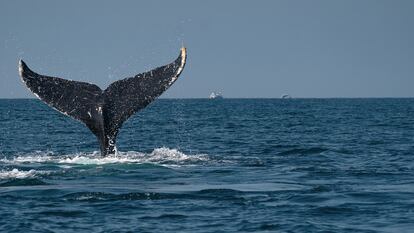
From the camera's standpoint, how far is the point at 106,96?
1650 cm

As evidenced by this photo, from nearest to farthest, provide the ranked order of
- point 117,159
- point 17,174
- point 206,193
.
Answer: point 206,193
point 17,174
point 117,159

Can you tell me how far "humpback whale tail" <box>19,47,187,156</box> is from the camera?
1600 cm

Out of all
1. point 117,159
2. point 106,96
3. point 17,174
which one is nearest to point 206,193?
point 106,96

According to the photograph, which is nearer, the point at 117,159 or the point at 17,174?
the point at 17,174

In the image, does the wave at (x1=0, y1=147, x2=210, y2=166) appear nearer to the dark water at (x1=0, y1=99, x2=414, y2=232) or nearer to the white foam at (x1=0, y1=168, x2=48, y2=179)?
the dark water at (x1=0, y1=99, x2=414, y2=232)

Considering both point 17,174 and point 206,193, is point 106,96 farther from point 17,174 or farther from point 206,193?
point 206,193

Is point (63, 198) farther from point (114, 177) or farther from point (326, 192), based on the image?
point (326, 192)

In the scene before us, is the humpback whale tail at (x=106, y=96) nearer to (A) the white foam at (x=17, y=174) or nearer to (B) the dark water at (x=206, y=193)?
(B) the dark water at (x=206, y=193)

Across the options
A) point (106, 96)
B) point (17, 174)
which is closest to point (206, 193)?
point (106, 96)

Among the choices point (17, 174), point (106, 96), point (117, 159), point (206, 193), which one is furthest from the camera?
point (117, 159)

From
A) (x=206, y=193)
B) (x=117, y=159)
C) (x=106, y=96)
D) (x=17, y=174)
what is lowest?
(x=206, y=193)

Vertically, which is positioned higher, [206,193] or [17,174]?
[17,174]

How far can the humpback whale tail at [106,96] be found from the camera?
16000 mm

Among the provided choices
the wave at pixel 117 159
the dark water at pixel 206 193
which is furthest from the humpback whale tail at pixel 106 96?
the wave at pixel 117 159
